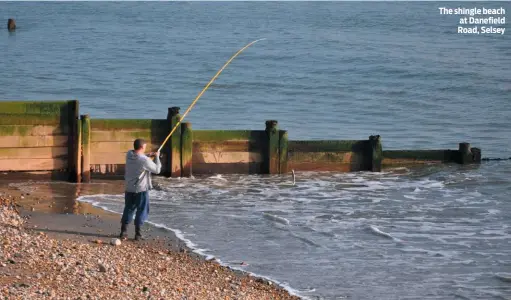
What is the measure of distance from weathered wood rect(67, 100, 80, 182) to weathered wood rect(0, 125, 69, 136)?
11 centimetres

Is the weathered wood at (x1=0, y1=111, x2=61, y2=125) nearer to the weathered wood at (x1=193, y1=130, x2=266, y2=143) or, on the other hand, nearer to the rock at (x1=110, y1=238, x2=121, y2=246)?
the weathered wood at (x1=193, y1=130, x2=266, y2=143)

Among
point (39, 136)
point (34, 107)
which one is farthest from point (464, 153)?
point (34, 107)

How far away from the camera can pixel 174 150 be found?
18.3 metres

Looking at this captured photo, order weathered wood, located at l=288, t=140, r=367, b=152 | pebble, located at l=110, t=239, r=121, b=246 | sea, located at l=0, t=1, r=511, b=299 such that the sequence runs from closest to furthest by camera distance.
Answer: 1. pebble, located at l=110, t=239, r=121, b=246
2. sea, located at l=0, t=1, r=511, b=299
3. weathered wood, located at l=288, t=140, r=367, b=152

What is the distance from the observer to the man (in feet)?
43.1

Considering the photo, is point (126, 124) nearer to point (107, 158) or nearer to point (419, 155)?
point (107, 158)

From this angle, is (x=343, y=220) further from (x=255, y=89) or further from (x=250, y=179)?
(x=255, y=89)

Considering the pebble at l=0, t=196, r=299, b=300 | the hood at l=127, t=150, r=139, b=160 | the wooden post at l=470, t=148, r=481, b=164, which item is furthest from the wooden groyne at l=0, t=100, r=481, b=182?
the hood at l=127, t=150, r=139, b=160

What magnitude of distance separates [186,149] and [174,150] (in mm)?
218

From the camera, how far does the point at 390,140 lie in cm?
2712

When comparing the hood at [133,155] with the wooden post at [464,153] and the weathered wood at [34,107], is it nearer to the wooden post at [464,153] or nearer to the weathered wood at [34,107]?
the weathered wood at [34,107]

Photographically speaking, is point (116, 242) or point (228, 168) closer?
point (116, 242)

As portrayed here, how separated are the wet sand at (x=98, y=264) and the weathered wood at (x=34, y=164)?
1.70 metres

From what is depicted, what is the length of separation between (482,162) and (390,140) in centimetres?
493
